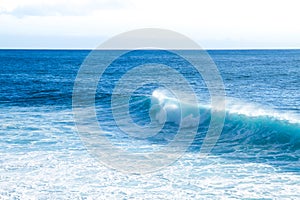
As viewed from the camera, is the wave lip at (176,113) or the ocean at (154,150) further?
the wave lip at (176,113)

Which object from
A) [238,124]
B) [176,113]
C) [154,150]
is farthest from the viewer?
[176,113]

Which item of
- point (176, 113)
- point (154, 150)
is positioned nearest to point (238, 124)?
point (176, 113)

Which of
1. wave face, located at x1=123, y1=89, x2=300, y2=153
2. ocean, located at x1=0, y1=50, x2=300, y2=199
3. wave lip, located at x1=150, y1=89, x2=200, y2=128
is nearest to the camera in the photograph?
ocean, located at x1=0, y1=50, x2=300, y2=199

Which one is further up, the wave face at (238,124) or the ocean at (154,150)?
the wave face at (238,124)

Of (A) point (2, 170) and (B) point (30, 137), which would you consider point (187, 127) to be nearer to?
(B) point (30, 137)

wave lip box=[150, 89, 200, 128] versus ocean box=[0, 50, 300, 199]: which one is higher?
wave lip box=[150, 89, 200, 128]

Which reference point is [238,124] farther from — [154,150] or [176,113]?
[154,150]

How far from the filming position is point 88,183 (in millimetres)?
10812

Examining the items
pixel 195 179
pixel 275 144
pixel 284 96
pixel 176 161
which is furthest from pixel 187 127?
pixel 284 96

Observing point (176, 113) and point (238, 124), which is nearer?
point (238, 124)

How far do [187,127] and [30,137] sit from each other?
644 centimetres

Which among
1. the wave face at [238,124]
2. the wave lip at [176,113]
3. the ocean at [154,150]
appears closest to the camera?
the ocean at [154,150]

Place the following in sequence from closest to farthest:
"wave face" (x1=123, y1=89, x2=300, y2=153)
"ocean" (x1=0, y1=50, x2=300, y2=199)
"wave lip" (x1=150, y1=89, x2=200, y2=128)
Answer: "ocean" (x1=0, y1=50, x2=300, y2=199) < "wave face" (x1=123, y1=89, x2=300, y2=153) < "wave lip" (x1=150, y1=89, x2=200, y2=128)

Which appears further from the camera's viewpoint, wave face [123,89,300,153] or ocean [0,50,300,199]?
wave face [123,89,300,153]
